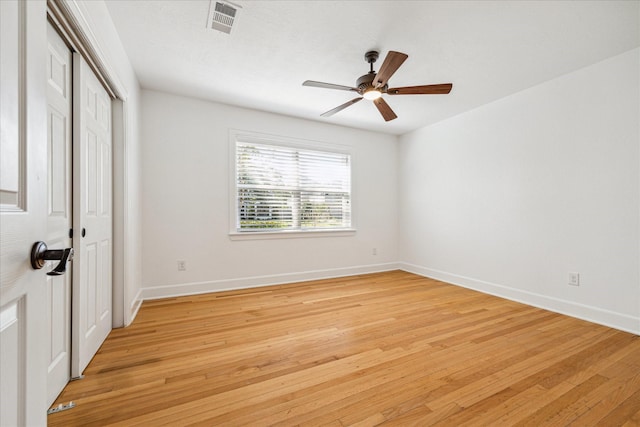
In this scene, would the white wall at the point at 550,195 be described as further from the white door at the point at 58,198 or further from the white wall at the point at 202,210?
the white door at the point at 58,198

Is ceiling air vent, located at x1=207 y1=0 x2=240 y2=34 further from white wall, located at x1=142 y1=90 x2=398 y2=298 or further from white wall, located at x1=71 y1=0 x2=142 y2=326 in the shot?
white wall, located at x1=142 y1=90 x2=398 y2=298

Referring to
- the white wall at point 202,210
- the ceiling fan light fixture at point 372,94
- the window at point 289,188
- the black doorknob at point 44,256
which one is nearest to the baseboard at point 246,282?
the white wall at point 202,210

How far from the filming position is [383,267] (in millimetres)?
5012

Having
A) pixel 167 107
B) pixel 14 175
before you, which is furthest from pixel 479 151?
pixel 14 175

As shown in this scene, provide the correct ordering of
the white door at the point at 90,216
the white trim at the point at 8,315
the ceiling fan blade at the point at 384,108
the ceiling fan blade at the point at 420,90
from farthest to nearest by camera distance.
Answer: the ceiling fan blade at the point at 384,108 → the ceiling fan blade at the point at 420,90 → the white door at the point at 90,216 → the white trim at the point at 8,315

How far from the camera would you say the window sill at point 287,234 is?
12.6ft

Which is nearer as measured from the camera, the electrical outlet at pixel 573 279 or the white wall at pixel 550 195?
the white wall at pixel 550 195

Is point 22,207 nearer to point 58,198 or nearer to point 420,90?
point 58,198

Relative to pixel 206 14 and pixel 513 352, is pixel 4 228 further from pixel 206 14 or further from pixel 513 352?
pixel 513 352

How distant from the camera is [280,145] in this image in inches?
163

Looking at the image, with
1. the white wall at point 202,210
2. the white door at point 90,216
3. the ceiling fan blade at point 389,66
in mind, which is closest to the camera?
the white door at point 90,216

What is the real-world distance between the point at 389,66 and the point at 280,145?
7.56ft

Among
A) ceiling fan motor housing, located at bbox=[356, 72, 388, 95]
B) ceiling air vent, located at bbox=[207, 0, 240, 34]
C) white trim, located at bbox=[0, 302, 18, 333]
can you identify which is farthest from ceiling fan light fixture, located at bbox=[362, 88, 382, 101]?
white trim, located at bbox=[0, 302, 18, 333]

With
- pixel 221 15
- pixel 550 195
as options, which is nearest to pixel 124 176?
pixel 221 15
